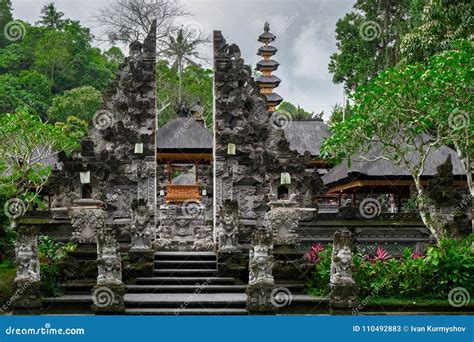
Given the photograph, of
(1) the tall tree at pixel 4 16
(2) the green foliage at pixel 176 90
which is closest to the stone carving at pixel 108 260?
(2) the green foliage at pixel 176 90

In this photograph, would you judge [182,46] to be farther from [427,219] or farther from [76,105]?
[427,219]

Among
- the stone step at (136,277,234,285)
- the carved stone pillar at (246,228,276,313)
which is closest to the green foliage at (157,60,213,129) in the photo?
the stone step at (136,277,234,285)

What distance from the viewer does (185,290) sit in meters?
13.3

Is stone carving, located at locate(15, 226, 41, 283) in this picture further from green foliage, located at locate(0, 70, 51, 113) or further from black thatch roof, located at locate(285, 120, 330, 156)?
green foliage, located at locate(0, 70, 51, 113)

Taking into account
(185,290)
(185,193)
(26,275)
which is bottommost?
(185,290)

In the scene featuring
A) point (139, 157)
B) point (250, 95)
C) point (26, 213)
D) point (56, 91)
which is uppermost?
point (56, 91)

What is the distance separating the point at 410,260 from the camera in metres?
12.9

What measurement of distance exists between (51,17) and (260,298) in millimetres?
47157

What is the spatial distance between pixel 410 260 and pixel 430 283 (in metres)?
0.58

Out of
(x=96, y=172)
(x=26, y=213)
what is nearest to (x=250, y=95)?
(x=96, y=172)

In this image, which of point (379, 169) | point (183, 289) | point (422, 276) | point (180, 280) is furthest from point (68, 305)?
point (379, 169)

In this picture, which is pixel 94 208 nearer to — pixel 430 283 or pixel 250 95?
pixel 250 95

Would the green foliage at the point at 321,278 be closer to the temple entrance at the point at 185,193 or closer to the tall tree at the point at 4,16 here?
the temple entrance at the point at 185,193

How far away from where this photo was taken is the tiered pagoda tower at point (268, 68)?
116 ft
